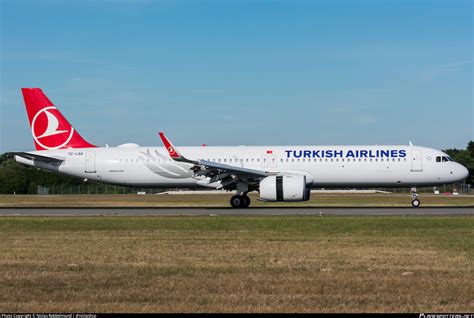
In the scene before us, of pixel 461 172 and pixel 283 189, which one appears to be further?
pixel 461 172

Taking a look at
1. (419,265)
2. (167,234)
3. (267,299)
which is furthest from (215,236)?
(267,299)

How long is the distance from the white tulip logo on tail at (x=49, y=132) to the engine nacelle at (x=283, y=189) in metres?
13.6

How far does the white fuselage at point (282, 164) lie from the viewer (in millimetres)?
38906

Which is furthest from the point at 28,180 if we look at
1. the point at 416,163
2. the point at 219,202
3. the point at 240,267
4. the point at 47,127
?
the point at 240,267

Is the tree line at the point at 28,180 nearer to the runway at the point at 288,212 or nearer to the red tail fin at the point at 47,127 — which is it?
the red tail fin at the point at 47,127

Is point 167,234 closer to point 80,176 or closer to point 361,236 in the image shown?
point 361,236

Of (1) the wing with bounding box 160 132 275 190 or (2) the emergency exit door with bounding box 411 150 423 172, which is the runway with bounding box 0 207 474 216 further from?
(2) the emergency exit door with bounding box 411 150 423 172

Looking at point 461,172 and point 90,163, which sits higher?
point 90,163

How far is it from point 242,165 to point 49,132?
12.3m

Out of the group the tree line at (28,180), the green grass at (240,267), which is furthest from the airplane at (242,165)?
the tree line at (28,180)

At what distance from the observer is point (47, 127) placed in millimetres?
43344

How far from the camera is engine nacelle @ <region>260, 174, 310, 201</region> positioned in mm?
36906

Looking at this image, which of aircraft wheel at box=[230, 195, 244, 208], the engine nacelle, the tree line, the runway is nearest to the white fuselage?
aircraft wheel at box=[230, 195, 244, 208]

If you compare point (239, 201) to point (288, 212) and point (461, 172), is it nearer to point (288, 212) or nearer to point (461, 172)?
point (288, 212)
